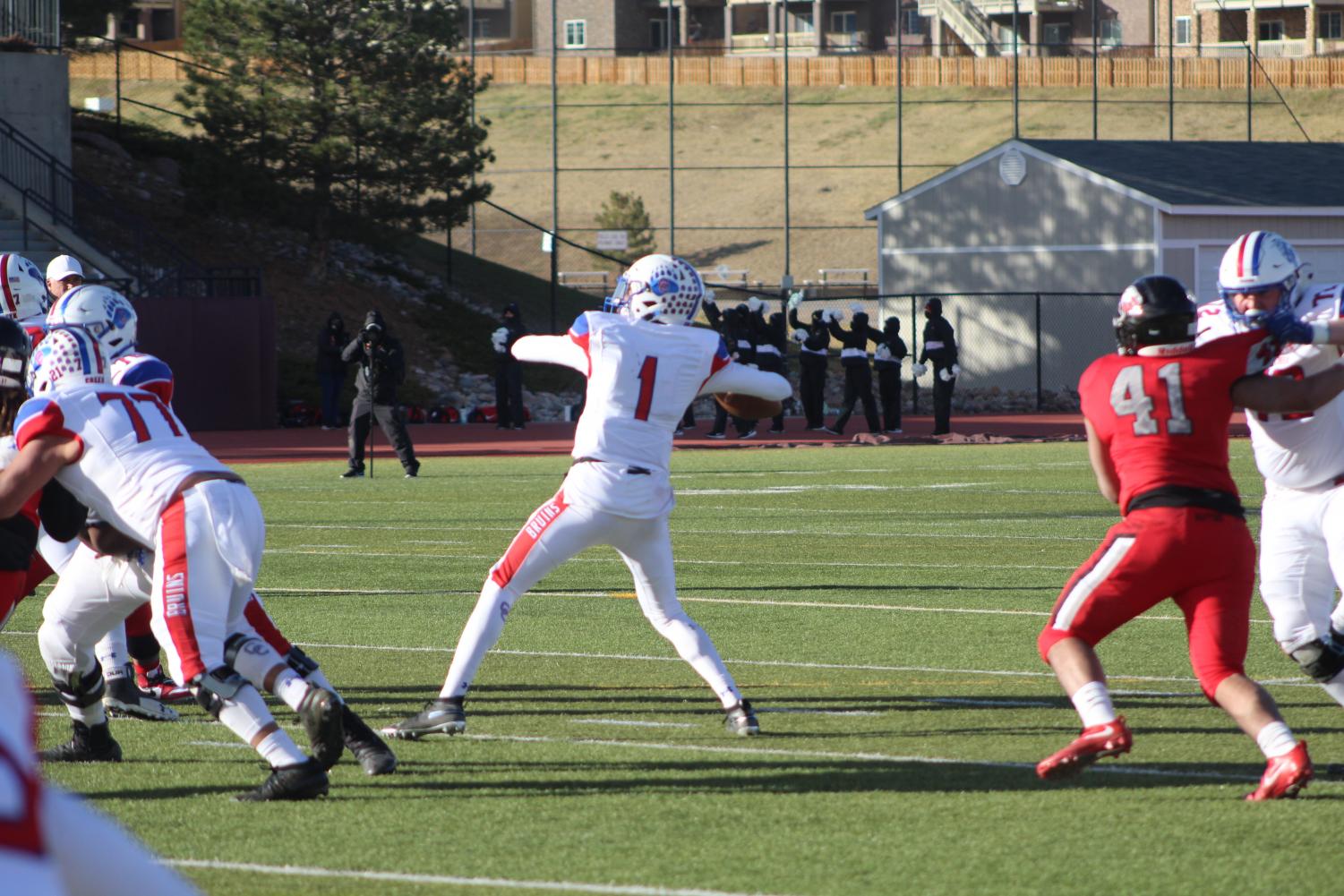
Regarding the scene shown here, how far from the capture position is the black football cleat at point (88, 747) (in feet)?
23.7

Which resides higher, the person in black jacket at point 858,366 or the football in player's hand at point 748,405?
the football in player's hand at point 748,405

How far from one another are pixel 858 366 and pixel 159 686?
855 inches

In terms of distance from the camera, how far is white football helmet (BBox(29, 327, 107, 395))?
6531mm

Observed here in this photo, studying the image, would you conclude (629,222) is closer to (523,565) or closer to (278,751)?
(523,565)

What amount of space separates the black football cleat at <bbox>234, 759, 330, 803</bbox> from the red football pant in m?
2.53

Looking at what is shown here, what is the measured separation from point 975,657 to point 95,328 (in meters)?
4.73

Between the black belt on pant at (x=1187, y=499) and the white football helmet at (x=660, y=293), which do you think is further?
the white football helmet at (x=660, y=293)

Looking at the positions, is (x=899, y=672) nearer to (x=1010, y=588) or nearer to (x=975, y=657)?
(x=975, y=657)

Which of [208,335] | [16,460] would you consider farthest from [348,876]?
[208,335]

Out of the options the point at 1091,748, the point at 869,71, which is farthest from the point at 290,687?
the point at 869,71

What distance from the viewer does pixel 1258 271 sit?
6.54 metres

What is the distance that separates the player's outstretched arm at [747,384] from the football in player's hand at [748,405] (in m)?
0.05

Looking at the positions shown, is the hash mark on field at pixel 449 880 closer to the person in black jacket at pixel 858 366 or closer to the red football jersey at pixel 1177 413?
the red football jersey at pixel 1177 413

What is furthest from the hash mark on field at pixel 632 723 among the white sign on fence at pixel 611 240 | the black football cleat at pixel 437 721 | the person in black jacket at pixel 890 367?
the white sign on fence at pixel 611 240
